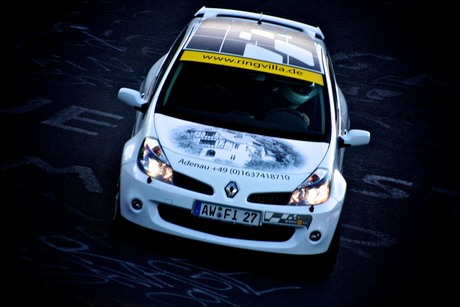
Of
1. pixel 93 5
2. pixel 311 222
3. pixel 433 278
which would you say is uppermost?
pixel 311 222

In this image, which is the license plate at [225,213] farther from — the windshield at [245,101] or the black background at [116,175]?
the windshield at [245,101]

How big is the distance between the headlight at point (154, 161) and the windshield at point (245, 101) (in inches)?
21.6

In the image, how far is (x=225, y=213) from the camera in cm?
711

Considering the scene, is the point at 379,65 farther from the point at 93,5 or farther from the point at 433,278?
the point at 433,278

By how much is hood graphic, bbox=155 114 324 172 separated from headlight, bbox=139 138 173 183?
77 millimetres

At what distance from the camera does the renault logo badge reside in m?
7.13

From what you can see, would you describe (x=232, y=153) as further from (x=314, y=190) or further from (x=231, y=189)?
(x=314, y=190)

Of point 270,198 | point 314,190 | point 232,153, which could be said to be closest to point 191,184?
point 232,153

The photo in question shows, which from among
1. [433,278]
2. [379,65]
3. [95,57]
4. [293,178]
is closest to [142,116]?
[293,178]

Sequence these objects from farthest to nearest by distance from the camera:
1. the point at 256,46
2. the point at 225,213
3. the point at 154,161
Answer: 1. the point at 256,46
2. the point at 154,161
3. the point at 225,213

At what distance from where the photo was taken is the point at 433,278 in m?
8.11

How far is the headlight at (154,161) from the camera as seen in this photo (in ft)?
23.9

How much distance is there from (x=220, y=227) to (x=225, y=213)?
16cm

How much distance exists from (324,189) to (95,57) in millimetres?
7648
